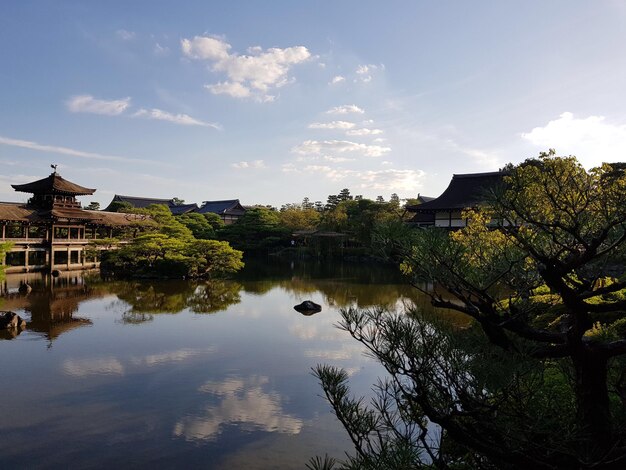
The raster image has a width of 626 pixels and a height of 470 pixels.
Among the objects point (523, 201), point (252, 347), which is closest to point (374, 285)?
point (252, 347)

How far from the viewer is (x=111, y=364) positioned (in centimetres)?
873

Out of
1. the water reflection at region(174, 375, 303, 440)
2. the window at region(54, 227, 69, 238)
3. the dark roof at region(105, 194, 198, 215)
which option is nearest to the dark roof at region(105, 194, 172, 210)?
the dark roof at region(105, 194, 198, 215)

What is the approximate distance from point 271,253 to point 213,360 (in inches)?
1331

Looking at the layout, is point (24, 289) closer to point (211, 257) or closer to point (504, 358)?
point (211, 257)

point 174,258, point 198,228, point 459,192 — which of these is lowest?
point 174,258

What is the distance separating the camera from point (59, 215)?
81.9ft

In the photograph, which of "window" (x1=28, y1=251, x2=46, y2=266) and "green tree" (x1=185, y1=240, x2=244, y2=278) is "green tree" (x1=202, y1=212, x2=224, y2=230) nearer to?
"window" (x1=28, y1=251, x2=46, y2=266)

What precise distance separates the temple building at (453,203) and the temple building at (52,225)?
18.4m

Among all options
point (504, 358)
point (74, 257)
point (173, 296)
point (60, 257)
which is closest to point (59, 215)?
point (74, 257)

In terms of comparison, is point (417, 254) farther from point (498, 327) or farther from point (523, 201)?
point (523, 201)

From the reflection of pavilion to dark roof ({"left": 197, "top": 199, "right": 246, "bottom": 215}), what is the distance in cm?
3209

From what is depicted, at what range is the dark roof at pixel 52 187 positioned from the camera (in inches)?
1031

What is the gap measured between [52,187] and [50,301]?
44.2 ft

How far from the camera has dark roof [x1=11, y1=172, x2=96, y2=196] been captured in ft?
85.9
